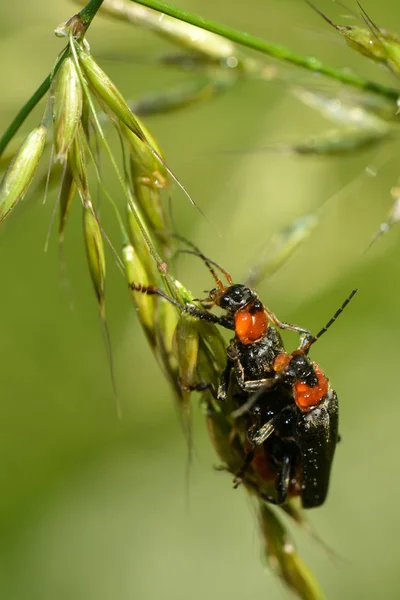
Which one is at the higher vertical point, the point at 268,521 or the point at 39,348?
the point at 39,348

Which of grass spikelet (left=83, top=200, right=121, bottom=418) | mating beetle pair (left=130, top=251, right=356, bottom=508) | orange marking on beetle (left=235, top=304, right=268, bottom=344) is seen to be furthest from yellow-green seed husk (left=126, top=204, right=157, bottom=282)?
orange marking on beetle (left=235, top=304, right=268, bottom=344)

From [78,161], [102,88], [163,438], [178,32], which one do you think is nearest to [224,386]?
[78,161]

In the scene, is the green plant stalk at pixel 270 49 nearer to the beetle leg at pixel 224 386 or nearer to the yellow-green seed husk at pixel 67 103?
the yellow-green seed husk at pixel 67 103

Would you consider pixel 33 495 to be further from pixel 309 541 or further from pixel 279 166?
pixel 279 166

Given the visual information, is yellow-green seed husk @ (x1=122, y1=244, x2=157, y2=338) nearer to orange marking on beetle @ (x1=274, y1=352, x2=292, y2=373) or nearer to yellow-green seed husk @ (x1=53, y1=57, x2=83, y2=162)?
yellow-green seed husk @ (x1=53, y1=57, x2=83, y2=162)

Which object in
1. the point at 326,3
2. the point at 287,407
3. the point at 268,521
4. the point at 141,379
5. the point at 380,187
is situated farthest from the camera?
the point at 326,3

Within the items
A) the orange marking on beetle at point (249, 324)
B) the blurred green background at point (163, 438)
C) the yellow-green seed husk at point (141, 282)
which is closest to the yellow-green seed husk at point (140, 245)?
the yellow-green seed husk at point (141, 282)

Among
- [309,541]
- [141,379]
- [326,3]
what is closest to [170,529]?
[309,541]
